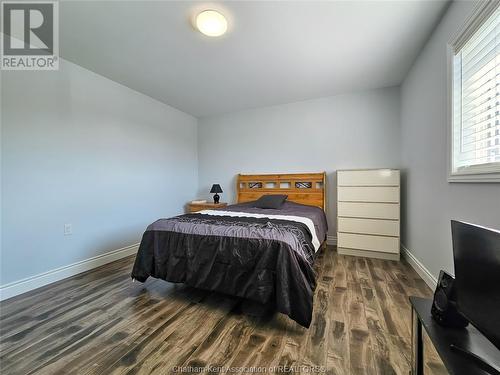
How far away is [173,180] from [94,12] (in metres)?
2.50

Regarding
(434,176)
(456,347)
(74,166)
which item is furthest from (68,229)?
(434,176)

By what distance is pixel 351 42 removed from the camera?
6.70 feet

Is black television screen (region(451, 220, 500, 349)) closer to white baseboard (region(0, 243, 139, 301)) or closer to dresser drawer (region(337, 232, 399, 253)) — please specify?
→ dresser drawer (region(337, 232, 399, 253))

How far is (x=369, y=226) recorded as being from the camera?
277cm

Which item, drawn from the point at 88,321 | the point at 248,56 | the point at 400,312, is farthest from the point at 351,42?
the point at 88,321

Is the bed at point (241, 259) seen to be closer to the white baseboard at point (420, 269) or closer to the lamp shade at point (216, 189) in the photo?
the white baseboard at point (420, 269)

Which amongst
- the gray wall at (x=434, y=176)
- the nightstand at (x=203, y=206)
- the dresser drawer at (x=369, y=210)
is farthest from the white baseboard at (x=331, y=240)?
the nightstand at (x=203, y=206)

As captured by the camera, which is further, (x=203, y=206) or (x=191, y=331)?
(x=203, y=206)

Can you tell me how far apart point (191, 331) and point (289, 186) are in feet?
8.61

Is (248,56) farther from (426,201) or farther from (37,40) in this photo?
(426,201)

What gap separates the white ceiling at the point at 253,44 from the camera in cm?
167

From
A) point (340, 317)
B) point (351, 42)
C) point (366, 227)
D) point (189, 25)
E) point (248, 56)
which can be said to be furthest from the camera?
point (366, 227)

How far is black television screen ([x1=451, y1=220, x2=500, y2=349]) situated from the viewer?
685 millimetres

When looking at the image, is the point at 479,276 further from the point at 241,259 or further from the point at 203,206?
the point at 203,206
